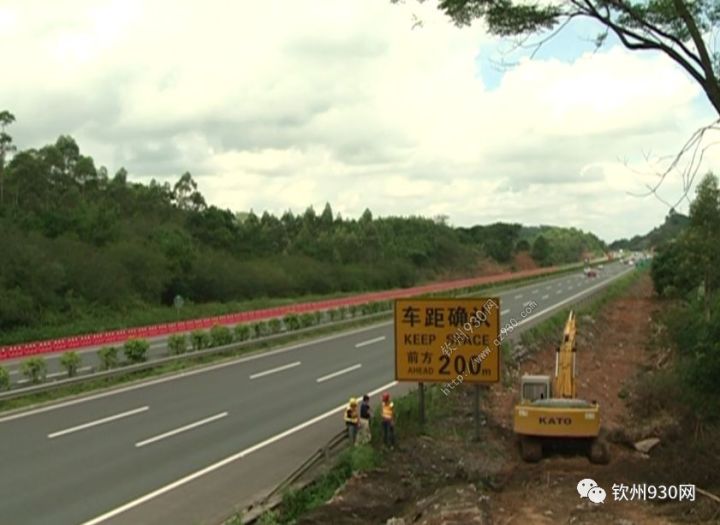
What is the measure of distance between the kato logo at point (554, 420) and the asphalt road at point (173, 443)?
4.69 m

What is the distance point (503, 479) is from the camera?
14.4 m

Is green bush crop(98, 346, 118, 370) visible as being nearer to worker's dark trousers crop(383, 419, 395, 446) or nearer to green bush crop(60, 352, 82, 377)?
green bush crop(60, 352, 82, 377)

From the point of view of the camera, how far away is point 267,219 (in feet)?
351

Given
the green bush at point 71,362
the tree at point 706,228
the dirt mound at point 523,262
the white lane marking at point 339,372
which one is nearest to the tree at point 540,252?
the dirt mound at point 523,262

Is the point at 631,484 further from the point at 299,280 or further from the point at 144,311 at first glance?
the point at 299,280

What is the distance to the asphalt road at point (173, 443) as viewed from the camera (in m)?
12.8

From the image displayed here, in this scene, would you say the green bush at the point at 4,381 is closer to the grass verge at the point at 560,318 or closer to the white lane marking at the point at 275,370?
the white lane marking at the point at 275,370

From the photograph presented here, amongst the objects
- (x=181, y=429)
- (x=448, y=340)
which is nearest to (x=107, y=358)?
(x=181, y=429)

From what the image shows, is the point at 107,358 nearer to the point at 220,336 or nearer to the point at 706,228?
the point at 220,336

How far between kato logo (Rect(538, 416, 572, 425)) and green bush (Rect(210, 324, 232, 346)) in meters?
20.4

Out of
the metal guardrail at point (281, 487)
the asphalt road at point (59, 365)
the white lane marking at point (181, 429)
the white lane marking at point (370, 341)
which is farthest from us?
the white lane marking at point (370, 341)

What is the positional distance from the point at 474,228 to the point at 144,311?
4302 inches

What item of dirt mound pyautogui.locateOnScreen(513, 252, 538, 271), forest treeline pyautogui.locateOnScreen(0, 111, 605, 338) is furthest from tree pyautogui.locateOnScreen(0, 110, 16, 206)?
dirt mound pyautogui.locateOnScreen(513, 252, 538, 271)

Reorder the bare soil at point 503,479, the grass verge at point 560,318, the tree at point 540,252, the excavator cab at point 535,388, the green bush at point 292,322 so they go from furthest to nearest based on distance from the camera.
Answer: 1. the tree at point 540,252
2. the green bush at point 292,322
3. the grass verge at point 560,318
4. the excavator cab at point 535,388
5. the bare soil at point 503,479
